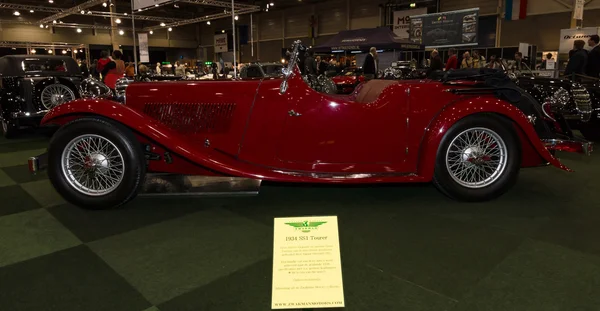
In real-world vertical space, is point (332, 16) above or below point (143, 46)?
above

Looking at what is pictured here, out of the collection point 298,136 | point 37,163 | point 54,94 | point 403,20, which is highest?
point 403,20

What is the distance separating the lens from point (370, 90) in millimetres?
4082

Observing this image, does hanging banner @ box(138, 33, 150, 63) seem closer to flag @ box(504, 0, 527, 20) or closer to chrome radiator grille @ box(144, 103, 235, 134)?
chrome radiator grille @ box(144, 103, 235, 134)

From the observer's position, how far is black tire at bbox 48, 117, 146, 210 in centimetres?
335

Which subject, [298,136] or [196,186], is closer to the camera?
[298,136]

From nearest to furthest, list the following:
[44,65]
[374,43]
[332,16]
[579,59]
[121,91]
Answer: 1. [121,91]
2. [579,59]
3. [44,65]
4. [374,43]
5. [332,16]

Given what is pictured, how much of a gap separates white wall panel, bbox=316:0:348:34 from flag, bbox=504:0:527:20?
10290 mm

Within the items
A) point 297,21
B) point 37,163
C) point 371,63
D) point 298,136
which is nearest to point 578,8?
point 371,63

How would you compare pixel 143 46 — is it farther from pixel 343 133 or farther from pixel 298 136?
pixel 343 133

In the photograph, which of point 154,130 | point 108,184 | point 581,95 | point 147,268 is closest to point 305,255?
point 147,268

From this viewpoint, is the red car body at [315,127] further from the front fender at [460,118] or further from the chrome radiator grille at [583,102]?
the chrome radiator grille at [583,102]

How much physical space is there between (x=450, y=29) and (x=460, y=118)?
15.1 metres

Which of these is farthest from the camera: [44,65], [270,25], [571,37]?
[270,25]

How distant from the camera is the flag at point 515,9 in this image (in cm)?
1923
